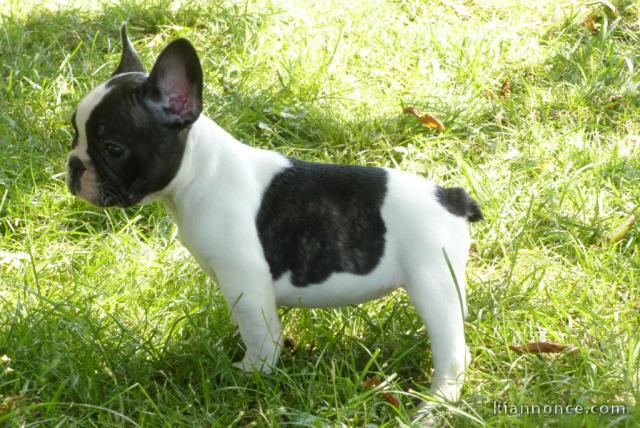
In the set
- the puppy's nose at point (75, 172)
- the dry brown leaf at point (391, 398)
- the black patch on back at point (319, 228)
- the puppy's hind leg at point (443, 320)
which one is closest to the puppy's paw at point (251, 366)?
the black patch on back at point (319, 228)

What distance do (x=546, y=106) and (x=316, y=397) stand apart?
3.37m

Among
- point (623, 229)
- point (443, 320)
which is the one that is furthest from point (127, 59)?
point (623, 229)

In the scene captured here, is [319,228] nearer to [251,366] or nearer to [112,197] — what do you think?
[251,366]

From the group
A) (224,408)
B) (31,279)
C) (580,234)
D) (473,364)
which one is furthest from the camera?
(580,234)

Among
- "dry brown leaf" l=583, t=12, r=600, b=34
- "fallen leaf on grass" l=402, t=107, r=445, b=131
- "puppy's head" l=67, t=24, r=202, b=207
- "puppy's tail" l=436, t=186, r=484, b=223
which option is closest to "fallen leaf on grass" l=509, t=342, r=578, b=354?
"puppy's tail" l=436, t=186, r=484, b=223

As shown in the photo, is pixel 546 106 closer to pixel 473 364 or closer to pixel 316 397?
pixel 473 364

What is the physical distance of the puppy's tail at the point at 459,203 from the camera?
4035 millimetres

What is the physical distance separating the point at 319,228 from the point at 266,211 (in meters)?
0.25

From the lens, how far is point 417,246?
388 cm

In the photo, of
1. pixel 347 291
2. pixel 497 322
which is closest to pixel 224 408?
pixel 347 291

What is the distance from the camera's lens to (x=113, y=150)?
3.64 m

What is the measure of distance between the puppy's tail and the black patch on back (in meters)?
0.28

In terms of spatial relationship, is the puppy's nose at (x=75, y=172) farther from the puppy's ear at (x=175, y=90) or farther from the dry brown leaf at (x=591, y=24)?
the dry brown leaf at (x=591, y=24)

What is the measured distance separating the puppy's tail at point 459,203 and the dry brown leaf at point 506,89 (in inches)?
105
